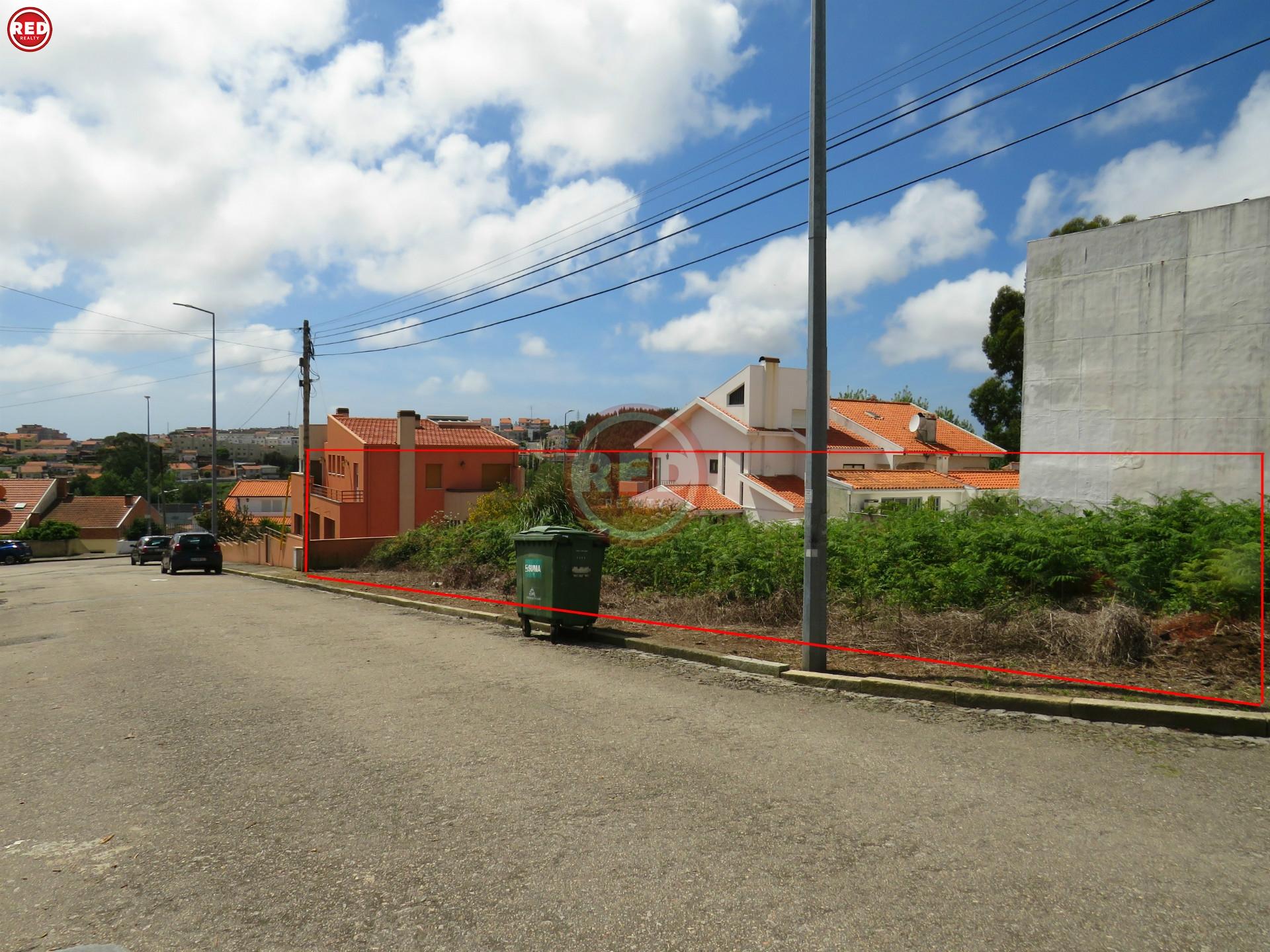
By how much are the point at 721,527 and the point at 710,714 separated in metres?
6.12

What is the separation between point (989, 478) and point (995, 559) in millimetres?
20645

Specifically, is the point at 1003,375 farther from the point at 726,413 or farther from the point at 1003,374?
the point at 726,413

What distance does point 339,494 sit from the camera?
127 feet

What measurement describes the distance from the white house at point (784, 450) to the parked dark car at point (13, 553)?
1587 inches

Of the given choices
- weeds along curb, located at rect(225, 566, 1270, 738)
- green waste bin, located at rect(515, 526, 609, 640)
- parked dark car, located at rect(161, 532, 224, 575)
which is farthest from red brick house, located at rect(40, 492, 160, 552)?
weeds along curb, located at rect(225, 566, 1270, 738)

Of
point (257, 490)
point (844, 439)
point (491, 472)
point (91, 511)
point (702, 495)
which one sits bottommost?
point (91, 511)

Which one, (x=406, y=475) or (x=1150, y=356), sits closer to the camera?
(x=1150, y=356)

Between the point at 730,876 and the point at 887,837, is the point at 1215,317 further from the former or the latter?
the point at 730,876

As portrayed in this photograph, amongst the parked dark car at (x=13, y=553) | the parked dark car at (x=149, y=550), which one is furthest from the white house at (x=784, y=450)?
the parked dark car at (x=13, y=553)

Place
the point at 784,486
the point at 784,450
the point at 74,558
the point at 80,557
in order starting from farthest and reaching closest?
the point at 80,557
the point at 74,558
the point at 784,486
the point at 784,450

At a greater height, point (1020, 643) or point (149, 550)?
point (1020, 643)

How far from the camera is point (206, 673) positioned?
9422 mm
